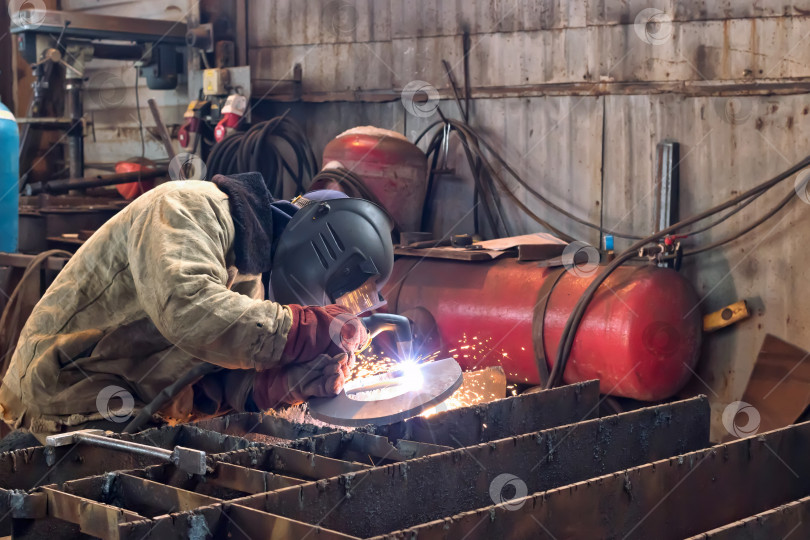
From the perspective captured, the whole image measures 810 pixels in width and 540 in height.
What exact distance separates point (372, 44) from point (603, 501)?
490 centimetres

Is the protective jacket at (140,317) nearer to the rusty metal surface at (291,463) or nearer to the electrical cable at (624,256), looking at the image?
the rusty metal surface at (291,463)

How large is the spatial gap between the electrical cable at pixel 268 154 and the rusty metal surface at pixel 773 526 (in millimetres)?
4704

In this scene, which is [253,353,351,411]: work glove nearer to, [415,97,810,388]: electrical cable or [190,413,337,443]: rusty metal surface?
[190,413,337,443]: rusty metal surface

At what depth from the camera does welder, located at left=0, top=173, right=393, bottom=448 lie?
8.25 ft

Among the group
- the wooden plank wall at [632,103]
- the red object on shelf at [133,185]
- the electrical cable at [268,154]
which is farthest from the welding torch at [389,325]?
the red object on shelf at [133,185]

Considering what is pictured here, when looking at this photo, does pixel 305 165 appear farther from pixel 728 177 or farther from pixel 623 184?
pixel 728 177

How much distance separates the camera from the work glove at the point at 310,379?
8.21 feet

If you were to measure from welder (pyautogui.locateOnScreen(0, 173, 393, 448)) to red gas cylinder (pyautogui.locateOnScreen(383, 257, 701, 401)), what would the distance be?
1.82 m

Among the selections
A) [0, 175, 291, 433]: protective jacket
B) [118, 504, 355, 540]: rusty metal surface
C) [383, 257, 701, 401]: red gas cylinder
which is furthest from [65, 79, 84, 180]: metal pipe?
[118, 504, 355, 540]: rusty metal surface

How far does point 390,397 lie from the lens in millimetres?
2582

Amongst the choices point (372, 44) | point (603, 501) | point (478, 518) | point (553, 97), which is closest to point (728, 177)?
point (553, 97)

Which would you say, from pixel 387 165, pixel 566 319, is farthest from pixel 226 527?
pixel 387 165

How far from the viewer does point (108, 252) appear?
8.85 ft

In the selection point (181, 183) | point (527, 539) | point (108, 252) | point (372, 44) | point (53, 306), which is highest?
point (372, 44)
